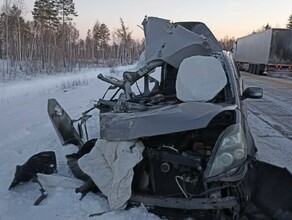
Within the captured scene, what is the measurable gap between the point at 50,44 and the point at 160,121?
44299 mm

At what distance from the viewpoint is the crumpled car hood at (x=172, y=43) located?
492cm

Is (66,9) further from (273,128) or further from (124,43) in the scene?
(273,128)

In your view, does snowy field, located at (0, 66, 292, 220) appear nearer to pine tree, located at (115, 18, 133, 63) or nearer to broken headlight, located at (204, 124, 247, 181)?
broken headlight, located at (204, 124, 247, 181)

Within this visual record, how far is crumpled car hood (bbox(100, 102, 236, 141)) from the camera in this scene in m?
3.12

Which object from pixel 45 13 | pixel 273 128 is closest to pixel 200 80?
pixel 273 128

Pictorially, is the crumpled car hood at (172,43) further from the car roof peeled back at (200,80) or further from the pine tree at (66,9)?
the pine tree at (66,9)

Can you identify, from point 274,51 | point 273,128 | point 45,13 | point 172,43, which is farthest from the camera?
point 45,13

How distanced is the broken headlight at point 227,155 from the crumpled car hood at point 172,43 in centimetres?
208

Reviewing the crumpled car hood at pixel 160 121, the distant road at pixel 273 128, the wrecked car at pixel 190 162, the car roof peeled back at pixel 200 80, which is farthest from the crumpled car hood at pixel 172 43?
the distant road at pixel 273 128

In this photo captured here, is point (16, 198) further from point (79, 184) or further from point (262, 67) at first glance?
point (262, 67)

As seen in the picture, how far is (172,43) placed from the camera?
499 cm

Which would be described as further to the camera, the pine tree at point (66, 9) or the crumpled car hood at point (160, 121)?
the pine tree at point (66, 9)

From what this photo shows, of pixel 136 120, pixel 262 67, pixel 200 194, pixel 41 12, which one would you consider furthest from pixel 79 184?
pixel 41 12

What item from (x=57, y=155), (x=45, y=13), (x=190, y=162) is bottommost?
(x=57, y=155)
